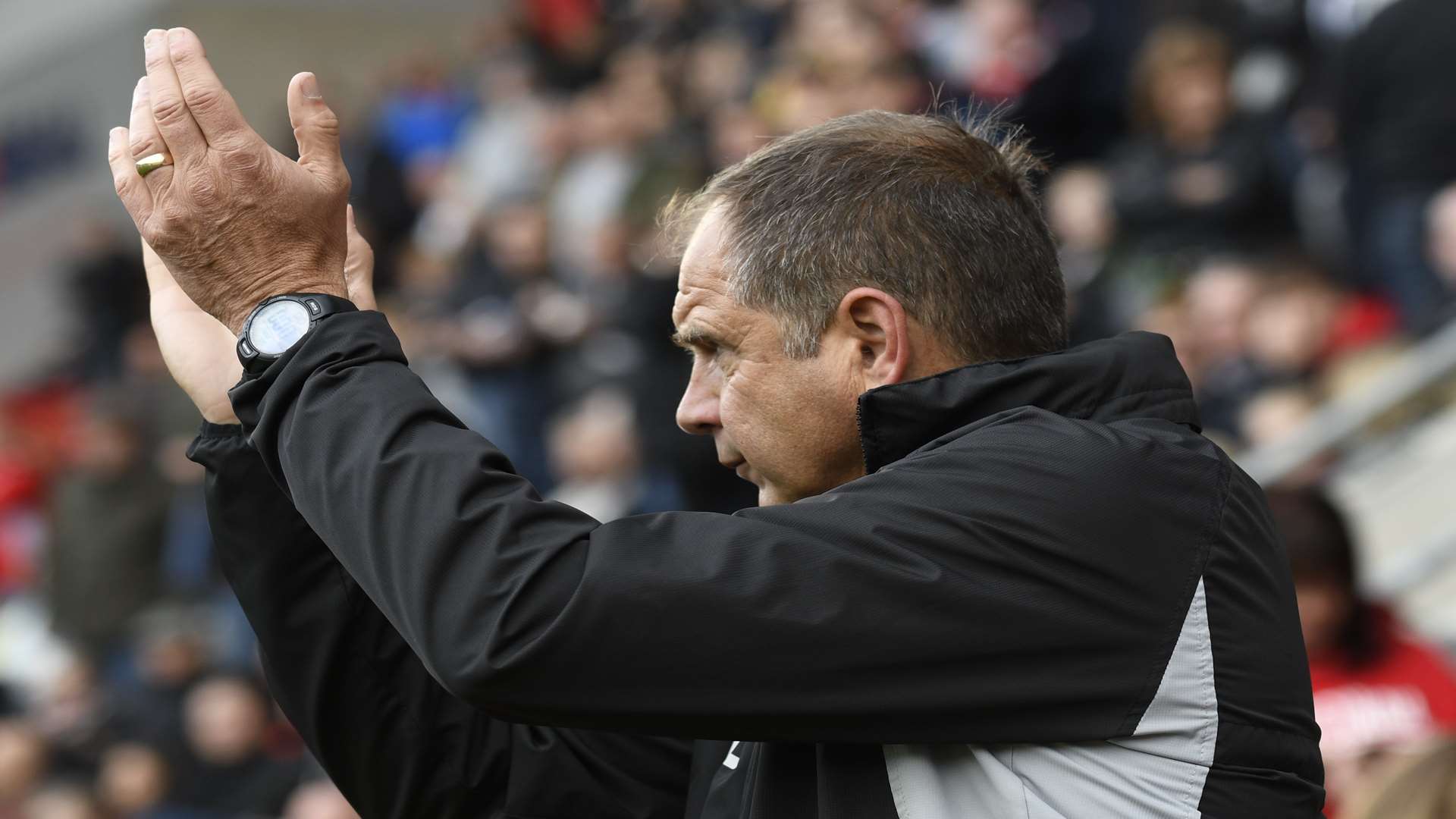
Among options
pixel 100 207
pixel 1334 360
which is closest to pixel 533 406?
pixel 1334 360

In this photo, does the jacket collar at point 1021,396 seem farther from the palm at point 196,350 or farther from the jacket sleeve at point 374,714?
the palm at point 196,350

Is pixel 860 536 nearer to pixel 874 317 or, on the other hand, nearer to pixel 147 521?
pixel 874 317

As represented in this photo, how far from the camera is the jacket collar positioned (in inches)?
67.0

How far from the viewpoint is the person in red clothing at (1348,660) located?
136 inches

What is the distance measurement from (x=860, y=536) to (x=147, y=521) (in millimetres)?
7523

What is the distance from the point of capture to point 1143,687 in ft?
5.20

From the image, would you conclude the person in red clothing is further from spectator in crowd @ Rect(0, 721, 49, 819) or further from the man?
spectator in crowd @ Rect(0, 721, 49, 819)

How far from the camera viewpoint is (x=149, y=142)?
5.68 feet

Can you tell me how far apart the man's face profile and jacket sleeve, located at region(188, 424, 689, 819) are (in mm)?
443

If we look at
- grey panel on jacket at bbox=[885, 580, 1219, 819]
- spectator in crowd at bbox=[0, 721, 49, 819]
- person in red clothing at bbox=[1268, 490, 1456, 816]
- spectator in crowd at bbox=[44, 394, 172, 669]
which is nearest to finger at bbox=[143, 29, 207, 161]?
grey panel on jacket at bbox=[885, 580, 1219, 819]

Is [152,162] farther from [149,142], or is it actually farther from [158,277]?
[158,277]

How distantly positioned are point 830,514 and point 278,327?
1.86 feet

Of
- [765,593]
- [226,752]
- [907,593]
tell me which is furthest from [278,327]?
[226,752]

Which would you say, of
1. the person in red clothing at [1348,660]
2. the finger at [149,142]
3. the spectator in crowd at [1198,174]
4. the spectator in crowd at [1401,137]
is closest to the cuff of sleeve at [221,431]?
the finger at [149,142]
